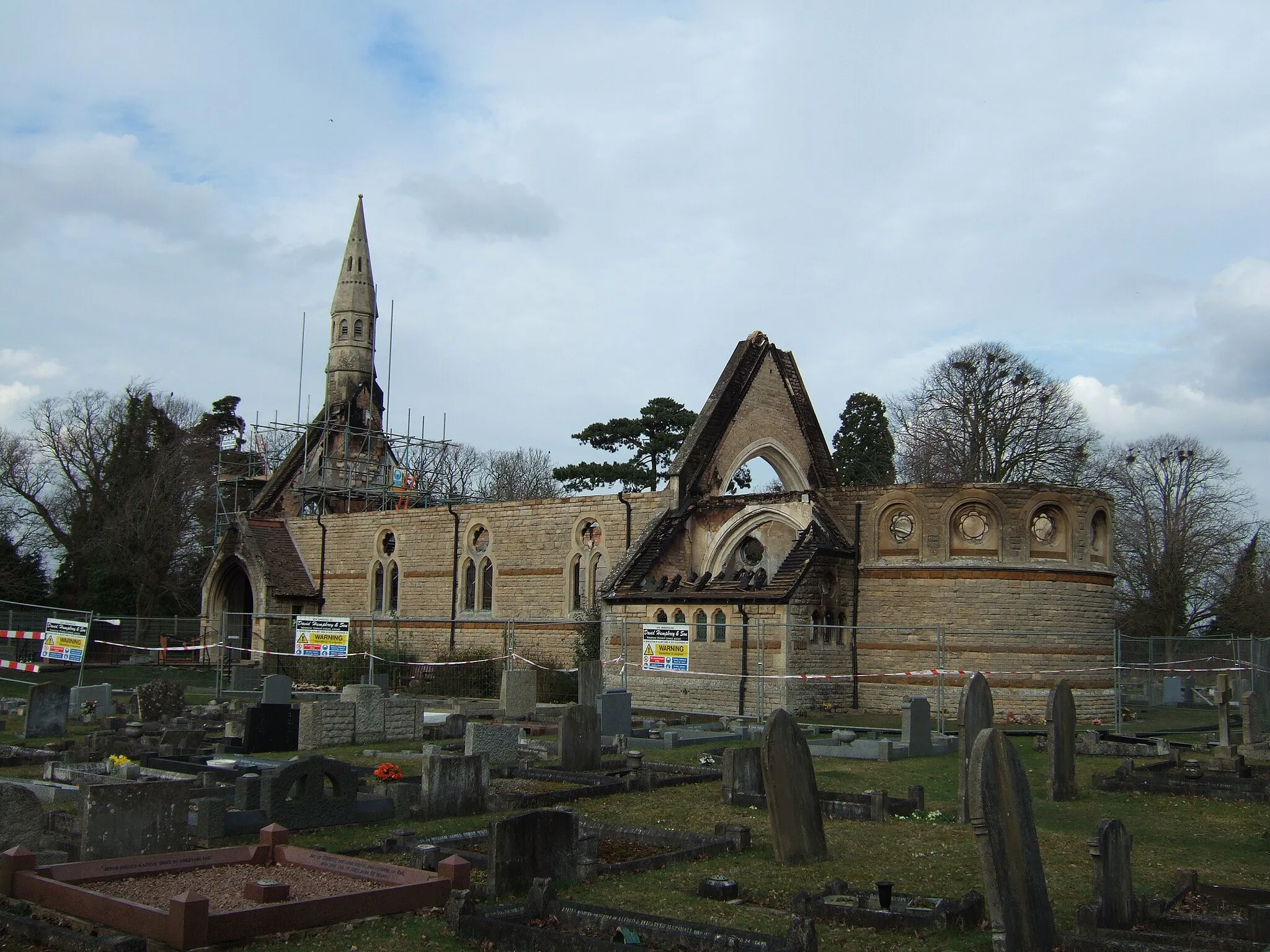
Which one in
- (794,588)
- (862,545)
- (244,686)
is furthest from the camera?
(244,686)

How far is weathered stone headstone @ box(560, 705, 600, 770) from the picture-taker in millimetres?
15383

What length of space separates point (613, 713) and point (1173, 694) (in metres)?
19.0

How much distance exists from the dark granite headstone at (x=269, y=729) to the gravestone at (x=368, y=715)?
1.17m

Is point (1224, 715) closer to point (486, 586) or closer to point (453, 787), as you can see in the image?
point (453, 787)

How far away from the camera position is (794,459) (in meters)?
32.0

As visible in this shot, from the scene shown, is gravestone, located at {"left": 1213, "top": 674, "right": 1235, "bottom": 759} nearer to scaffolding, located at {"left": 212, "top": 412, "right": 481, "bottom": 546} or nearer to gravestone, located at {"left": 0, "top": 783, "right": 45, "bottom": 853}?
gravestone, located at {"left": 0, "top": 783, "right": 45, "bottom": 853}

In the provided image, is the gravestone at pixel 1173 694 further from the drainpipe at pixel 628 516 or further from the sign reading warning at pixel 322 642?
the sign reading warning at pixel 322 642

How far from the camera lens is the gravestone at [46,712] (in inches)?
766

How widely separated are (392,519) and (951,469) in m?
21.7

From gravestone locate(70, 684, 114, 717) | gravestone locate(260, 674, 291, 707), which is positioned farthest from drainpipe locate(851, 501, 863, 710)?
gravestone locate(70, 684, 114, 717)


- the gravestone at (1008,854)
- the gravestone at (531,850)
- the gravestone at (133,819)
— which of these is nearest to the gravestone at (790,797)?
the gravestone at (531,850)

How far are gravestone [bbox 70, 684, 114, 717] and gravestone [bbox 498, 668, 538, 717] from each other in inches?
295

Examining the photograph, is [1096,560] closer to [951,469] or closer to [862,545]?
[862,545]

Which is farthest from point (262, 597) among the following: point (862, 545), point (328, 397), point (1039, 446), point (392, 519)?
point (1039, 446)
